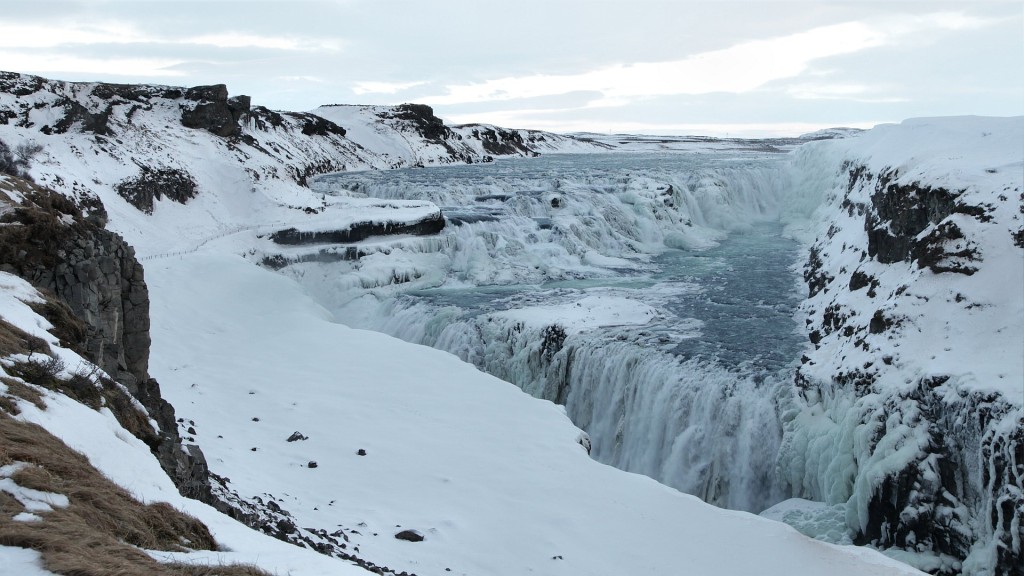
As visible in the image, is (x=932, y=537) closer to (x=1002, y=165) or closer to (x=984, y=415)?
(x=984, y=415)

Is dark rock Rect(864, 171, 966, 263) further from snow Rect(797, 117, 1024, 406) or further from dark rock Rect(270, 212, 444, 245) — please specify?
dark rock Rect(270, 212, 444, 245)

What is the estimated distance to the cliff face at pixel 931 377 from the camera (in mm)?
11203

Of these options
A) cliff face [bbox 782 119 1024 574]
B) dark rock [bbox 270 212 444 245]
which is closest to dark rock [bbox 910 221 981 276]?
cliff face [bbox 782 119 1024 574]

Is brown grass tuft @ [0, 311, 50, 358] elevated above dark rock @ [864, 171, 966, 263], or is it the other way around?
dark rock @ [864, 171, 966, 263]

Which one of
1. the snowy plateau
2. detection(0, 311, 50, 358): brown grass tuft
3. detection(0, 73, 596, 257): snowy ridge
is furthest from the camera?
detection(0, 73, 596, 257): snowy ridge

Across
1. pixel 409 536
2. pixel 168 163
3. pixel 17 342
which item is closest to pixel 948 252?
pixel 409 536

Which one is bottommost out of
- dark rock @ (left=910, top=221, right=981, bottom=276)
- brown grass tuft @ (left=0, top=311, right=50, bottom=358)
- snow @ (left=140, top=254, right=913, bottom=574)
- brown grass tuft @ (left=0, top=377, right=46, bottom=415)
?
snow @ (left=140, top=254, right=913, bottom=574)

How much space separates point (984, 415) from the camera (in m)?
11.4

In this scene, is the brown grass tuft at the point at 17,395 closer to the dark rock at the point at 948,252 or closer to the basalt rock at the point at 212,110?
the dark rock at the point at 948,252

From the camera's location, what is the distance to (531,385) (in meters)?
19.6

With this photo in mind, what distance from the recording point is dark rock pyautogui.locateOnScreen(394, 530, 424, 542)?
934 cm

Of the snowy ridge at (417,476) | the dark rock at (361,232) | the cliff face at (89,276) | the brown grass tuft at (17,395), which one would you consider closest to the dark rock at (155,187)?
the dark rock at (361,232)

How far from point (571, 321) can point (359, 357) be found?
5789 mm

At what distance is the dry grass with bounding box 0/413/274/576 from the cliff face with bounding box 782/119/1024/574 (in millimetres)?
9867
